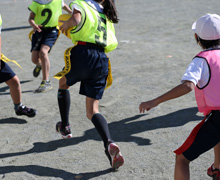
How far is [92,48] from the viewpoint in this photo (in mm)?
3896

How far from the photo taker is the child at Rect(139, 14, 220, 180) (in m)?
2.78

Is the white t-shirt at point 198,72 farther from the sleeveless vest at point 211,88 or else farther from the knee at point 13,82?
the knee at point 13,82

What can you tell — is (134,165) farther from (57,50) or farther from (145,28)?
(145,28)

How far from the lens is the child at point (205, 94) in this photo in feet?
9.11


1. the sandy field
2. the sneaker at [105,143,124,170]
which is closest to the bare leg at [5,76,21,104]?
the sandy field

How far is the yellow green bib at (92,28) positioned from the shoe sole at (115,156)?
1.00 metres

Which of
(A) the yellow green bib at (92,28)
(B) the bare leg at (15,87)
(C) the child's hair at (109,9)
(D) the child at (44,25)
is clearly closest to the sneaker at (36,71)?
(D) the child at (44,25)

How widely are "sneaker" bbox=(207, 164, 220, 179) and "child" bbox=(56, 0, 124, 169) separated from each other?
81cm

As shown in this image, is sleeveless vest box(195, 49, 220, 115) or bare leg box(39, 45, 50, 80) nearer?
sleeveless vest box(195, 49, 220, 115)

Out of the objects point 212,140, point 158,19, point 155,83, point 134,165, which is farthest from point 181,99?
point 158,19

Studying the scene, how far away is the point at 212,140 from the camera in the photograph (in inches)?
114

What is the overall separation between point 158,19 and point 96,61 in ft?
28.0

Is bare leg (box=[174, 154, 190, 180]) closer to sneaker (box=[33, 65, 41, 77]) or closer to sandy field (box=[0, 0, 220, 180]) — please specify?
sandy field (box=[0, 0, 220, 180])

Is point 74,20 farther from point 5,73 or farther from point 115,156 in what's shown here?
point 5,73
